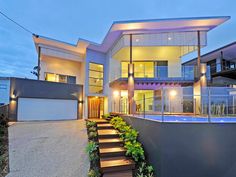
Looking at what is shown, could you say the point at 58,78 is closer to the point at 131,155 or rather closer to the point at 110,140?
the point at 110,140

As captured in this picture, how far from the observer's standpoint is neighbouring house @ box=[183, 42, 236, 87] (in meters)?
17.9

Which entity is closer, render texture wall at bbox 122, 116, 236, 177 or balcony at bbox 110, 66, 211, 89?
render texture wall at bbox 122, 116, 236, 177

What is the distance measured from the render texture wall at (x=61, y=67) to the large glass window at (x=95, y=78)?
1.58 m

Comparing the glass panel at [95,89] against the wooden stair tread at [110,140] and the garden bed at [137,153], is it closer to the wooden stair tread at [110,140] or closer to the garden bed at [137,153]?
the wooden stair tread at [110,140]

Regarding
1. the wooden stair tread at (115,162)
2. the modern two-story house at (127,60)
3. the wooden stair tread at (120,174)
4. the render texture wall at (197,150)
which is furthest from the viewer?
the modern two-story house at (127,60)

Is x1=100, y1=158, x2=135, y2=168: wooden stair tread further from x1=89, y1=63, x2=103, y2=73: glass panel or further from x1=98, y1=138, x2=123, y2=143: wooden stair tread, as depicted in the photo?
x1=89, y1=63, x2=103, y2=73: glass panel

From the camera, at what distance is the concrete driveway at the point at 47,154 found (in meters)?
5.88

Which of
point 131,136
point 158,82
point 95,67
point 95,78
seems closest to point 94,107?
point 95,78

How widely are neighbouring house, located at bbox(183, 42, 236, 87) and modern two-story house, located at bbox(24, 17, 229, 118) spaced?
18.7 ft

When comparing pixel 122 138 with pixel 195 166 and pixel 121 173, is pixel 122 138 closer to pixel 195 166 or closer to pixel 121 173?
pixel 121 173

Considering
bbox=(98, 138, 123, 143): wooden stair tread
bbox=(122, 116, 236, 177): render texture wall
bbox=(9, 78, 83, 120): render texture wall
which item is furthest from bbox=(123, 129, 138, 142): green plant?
bbox=(9, 78, 83, 120): render texture wall

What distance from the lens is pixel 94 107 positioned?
1727 centimetres

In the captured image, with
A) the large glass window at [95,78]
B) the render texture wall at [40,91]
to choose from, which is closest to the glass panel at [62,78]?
the render texture wall at [40,91]

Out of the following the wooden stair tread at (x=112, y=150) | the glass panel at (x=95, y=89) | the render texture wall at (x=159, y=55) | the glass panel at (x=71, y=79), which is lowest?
the wooden stair tread at (x=112, y=150)
